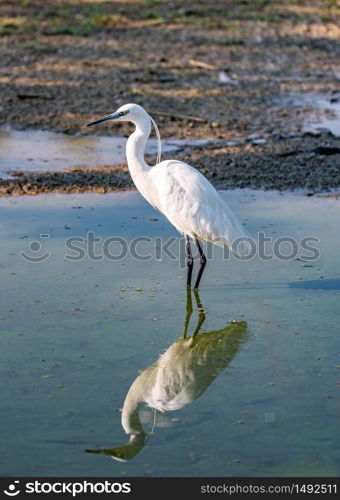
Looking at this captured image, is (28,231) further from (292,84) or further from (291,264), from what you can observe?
(292,84)

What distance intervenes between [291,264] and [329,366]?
5.80 ft

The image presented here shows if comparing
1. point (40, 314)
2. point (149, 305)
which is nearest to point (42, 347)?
point (40, 314)

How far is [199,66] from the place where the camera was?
14.6 metres

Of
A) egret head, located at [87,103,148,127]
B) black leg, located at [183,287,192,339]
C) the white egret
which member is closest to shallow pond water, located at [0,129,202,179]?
egret head, located at [87,103,148,127]

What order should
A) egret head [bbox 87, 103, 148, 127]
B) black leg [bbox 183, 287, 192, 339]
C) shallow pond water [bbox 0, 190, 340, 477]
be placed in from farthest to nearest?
egret head [bbox 87, 103, 148, 127]
black leg [bbox 183, 287, 192, 339]
shallow pond water [bbox 0, 190, 340, 477]

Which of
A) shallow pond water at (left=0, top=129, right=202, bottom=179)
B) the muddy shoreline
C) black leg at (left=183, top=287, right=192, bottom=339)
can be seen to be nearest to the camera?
black leg at (left=183, top=287, right=192, bottom=339)

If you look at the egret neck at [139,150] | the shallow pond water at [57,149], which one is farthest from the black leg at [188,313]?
the shallow pond water at [57,149]

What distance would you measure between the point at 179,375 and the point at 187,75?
929 cm

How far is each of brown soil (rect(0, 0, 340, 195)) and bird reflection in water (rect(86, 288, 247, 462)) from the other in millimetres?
3243

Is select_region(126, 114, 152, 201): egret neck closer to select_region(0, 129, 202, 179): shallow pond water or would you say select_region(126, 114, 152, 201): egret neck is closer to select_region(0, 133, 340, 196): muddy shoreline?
select_region(0, 133, 340, 196): muddy shoreline

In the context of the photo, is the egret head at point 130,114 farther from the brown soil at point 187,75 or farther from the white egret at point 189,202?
the brown soil at point 187,75

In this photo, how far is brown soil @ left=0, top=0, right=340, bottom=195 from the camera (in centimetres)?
945

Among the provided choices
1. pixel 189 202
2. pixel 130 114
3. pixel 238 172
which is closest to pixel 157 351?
pixel 189 202
